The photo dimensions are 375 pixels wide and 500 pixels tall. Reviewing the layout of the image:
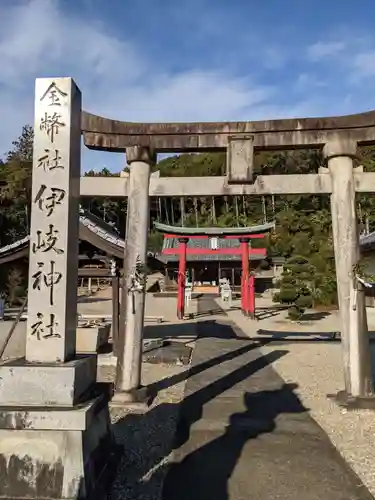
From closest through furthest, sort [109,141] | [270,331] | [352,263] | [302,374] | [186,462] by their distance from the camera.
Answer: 1. [186,462]
2. [352,263]
3. [109,141]
4. [302,374]
5. [270,331]

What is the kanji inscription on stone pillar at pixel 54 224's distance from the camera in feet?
12.1

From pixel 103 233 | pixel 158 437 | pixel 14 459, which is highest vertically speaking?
pixel 103 233

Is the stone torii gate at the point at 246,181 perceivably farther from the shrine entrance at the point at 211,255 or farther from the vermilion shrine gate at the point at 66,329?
the shrine entrance at the point at 211,255

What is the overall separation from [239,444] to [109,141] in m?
4.72

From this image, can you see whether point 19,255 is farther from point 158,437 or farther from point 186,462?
point 186,462

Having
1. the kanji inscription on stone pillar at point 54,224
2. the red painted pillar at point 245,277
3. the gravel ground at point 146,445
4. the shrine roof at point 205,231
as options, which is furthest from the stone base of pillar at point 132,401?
the red painted pillar at point 245,277

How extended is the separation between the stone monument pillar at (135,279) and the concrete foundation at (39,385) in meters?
3.08

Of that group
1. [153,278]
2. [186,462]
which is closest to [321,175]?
[186,462]

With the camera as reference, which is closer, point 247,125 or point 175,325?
point 247,125

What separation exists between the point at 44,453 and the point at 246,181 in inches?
187

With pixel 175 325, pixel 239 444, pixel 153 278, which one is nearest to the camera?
pixel 239 444

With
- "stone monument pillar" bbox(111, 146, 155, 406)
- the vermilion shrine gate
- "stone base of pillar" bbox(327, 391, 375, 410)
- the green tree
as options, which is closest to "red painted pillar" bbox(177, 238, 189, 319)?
the green tree

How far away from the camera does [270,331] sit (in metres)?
16.1

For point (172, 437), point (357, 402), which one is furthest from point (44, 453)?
point (357, 402)
